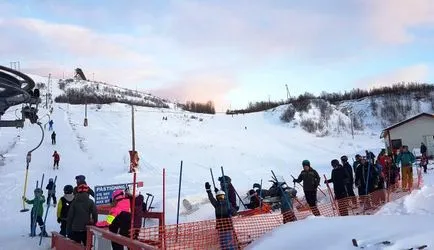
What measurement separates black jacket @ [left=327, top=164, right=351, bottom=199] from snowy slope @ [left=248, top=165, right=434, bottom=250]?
21.6ft

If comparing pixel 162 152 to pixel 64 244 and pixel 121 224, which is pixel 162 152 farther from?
pixel 121 224

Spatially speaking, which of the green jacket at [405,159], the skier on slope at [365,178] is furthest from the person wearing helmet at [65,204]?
the green jacket at [405,159]

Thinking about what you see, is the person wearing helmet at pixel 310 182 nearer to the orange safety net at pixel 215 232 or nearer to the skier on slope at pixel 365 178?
the orange safety net at pixel 215 232

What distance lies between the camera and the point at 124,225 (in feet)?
24.8

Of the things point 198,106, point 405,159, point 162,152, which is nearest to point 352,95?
point 198,106

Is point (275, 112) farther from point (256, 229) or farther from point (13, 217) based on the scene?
point (256, 229)

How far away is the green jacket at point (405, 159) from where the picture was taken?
53.9 ft

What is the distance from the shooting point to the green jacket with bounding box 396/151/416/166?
16.4 meters

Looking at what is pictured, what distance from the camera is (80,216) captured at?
879 cm

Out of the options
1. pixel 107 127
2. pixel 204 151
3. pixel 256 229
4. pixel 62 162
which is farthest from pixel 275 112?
pixel 256 229

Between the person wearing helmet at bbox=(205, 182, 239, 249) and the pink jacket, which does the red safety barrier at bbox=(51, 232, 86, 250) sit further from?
the person wearing helmet at bbox=(205, 182, 239, 249)

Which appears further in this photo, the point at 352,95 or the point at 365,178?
the point at 352,95

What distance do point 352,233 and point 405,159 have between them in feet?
38.3

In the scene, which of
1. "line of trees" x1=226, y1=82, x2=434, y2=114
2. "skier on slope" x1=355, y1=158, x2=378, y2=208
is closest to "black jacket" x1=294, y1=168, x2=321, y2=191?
"skier on slope" x1=355, y1=158, x2=378, y2=208
